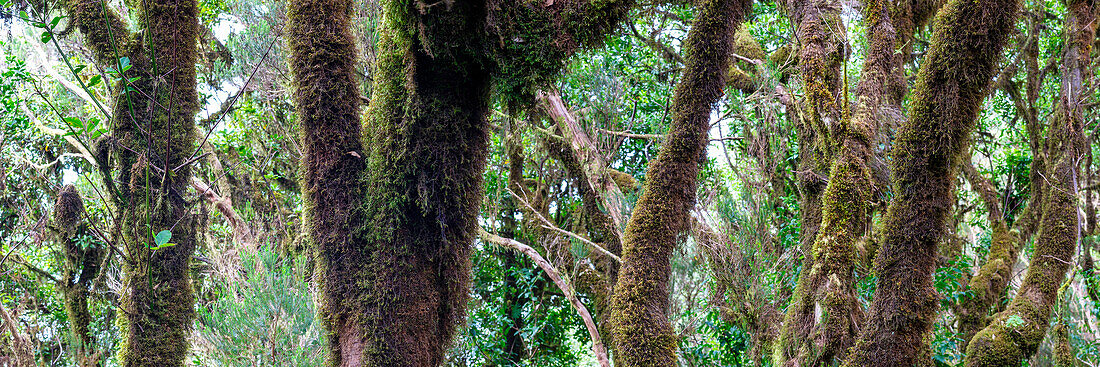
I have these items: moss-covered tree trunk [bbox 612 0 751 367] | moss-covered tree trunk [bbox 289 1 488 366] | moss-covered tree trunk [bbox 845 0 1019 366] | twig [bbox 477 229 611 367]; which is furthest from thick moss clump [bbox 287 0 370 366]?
twig [bbox 477 229 611 367]

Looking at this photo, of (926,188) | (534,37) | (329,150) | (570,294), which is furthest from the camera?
(570,294)

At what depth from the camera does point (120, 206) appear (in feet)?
19.4

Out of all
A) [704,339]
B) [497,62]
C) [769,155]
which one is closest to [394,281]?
[497,62]

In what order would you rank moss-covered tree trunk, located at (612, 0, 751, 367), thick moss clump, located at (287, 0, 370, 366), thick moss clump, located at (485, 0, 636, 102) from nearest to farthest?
thick moss clump, located at (485, 0, 636, 102) < thick moss clump, located at (287, 0, 370, 366) < moss-covered tree trunk, located at (612, 0, 751, 367)

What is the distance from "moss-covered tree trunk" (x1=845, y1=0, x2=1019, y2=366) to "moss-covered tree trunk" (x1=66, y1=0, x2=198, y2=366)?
485cm

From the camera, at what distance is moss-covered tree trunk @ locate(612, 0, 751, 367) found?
5773mm

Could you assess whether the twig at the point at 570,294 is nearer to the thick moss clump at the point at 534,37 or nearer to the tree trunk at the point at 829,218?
the tree trunk at the point at 829,218

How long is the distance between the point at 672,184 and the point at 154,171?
365cm

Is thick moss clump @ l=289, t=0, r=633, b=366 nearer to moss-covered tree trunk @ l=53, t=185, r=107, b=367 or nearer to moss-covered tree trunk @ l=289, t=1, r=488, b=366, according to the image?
moss-covered tree trunk @ l=289, t=1, r=488, b=366

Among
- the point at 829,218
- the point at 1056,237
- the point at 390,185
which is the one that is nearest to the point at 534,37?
the point at 390,185

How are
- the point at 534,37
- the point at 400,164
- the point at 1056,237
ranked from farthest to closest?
1. the point at 1056,237
2. the point at 400,164
3. the point at 534,37

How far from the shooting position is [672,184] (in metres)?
6.00

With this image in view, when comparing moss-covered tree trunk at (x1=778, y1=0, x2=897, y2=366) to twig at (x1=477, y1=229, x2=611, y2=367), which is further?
twig at (x1=477, y1=229, x2=611, y2=367)

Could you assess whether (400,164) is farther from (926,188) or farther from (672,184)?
(926,188)
